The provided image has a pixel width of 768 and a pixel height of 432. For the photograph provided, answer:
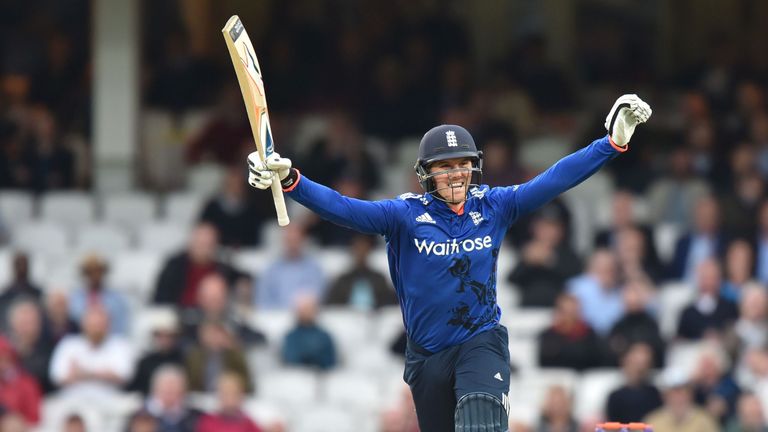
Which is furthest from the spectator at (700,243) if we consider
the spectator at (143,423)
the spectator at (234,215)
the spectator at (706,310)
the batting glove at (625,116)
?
the batting glove at (625,116)

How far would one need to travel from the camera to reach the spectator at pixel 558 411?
40.8 ft

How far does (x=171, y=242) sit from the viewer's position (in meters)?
15.5

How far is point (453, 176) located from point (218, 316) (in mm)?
6117

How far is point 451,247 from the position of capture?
7.96 meters

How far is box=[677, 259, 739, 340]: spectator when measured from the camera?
1355 cm

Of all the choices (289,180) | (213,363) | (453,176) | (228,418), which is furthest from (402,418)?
(289,180)

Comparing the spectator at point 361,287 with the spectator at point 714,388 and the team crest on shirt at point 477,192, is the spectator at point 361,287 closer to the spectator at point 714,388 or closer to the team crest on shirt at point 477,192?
the spectator at point 714,388

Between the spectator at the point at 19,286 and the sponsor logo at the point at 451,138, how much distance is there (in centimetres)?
711

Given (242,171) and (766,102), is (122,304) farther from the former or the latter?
(766,102)

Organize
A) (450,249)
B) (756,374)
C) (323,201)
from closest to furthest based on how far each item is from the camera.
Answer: (323,201) → (450,249) → (756,374)

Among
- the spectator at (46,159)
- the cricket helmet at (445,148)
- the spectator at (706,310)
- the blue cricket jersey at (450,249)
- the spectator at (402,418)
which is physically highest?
the spectator at (46,159)

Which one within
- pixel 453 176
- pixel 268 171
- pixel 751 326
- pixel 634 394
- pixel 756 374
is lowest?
pixel 268 171

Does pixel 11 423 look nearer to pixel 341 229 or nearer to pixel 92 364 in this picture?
pixel 92 364

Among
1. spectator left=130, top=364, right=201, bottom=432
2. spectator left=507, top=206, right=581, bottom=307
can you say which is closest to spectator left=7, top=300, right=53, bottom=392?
spectator left=130, top=364, right=201, bottom=432
